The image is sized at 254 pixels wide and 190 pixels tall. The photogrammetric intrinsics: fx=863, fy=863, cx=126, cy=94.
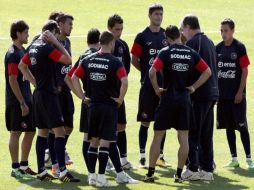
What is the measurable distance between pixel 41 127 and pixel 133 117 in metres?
6.06

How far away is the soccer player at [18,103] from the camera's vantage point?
1327 centimetres

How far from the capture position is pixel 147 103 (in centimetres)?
1452

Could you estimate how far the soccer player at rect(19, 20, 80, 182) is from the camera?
1272cm

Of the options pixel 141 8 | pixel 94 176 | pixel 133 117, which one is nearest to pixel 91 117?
pixel 94 176

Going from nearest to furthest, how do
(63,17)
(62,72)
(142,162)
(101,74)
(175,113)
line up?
(101,74)
(175,113)
(63,17)
(62,72)
(142,162)

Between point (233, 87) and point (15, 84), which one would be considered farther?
point (233, 87)

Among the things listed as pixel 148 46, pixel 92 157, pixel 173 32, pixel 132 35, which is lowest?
pixel 92 157

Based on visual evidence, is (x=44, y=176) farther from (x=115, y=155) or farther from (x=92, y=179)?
(x=115, y=155)

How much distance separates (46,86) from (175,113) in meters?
1.96

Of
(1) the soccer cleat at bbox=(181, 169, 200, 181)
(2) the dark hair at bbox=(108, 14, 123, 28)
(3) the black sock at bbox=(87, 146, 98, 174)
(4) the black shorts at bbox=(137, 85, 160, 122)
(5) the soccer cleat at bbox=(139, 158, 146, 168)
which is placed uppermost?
(2) the dark hair at bbox=(108, 14, 123, 28)

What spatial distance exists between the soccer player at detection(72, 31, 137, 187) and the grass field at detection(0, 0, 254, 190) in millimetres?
523

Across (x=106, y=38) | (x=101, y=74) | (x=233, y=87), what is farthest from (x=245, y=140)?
(x=106, y=38)

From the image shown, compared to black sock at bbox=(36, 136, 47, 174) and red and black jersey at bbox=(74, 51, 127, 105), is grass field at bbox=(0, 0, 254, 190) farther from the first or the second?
red and black jersey at bbox=(74, 51, 127, 105)

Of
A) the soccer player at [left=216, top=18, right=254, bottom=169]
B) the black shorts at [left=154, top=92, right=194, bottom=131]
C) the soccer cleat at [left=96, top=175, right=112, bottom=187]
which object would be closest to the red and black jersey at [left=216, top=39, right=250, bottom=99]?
the soccer player at [left=216, top=18, right=254, bottom=169]
